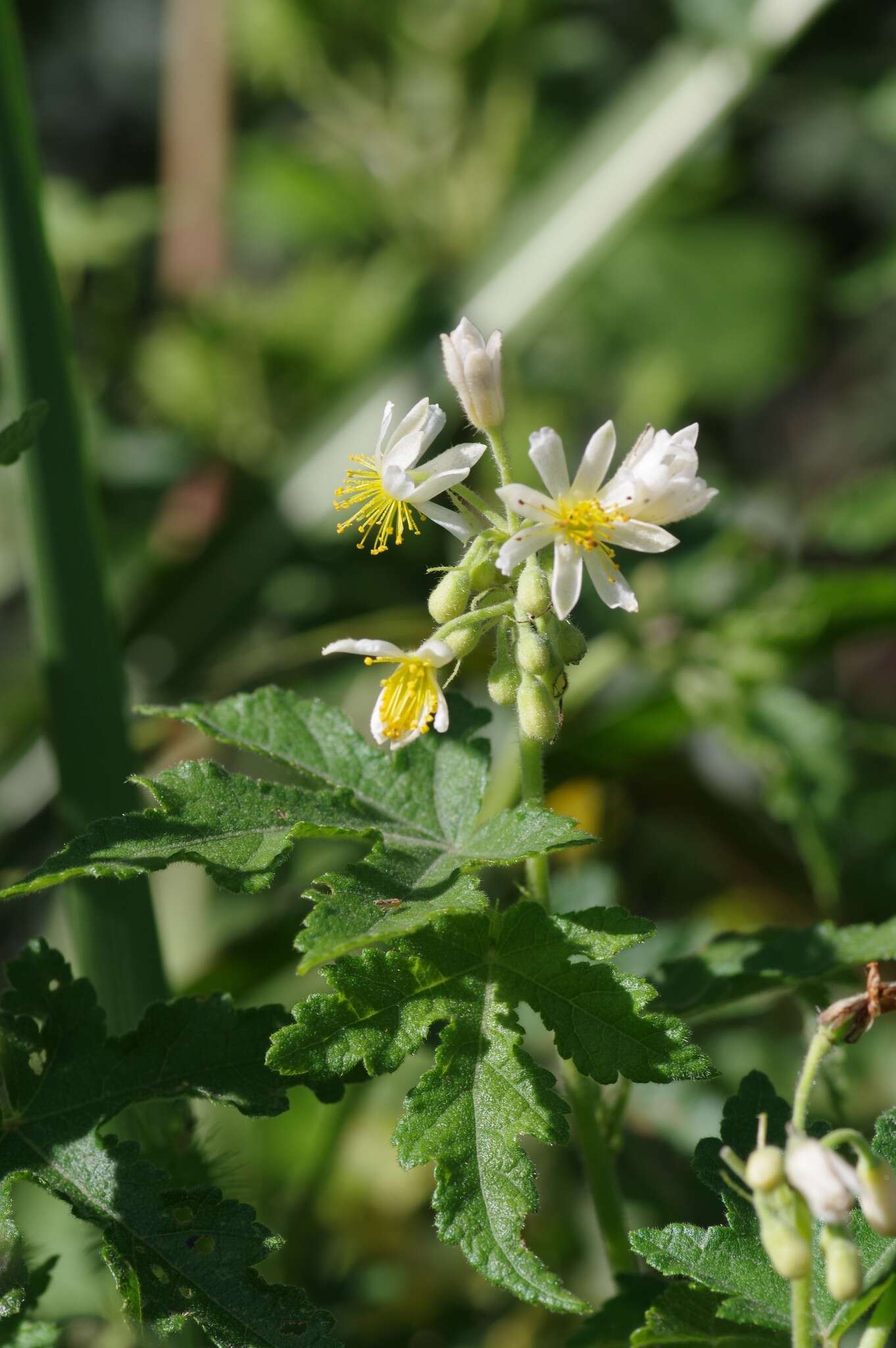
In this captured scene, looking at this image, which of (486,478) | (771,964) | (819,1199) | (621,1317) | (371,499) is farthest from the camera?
(486,478)

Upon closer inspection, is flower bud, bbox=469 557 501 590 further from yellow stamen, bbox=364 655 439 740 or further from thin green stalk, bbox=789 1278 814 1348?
thin green stalk, bbox=789 1278 814 1348

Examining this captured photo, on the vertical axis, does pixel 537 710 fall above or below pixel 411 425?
below

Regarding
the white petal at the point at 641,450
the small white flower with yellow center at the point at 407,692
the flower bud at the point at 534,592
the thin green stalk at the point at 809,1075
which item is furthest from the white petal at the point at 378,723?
the thin green stalk at the point at 809,1075

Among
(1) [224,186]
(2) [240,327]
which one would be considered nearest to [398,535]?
(2) [240,327]

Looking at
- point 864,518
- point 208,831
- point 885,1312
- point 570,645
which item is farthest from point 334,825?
point 864,518

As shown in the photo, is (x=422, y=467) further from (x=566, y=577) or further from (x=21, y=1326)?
(x=21, y=1326)

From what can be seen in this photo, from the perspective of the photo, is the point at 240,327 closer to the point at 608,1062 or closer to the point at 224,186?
the point at 224,186

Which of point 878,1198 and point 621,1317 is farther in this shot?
point 621,1317

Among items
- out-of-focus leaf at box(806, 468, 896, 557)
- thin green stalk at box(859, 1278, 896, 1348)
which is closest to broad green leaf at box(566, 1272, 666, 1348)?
thin green stalk at box(859, 1278, 896, 1348)
